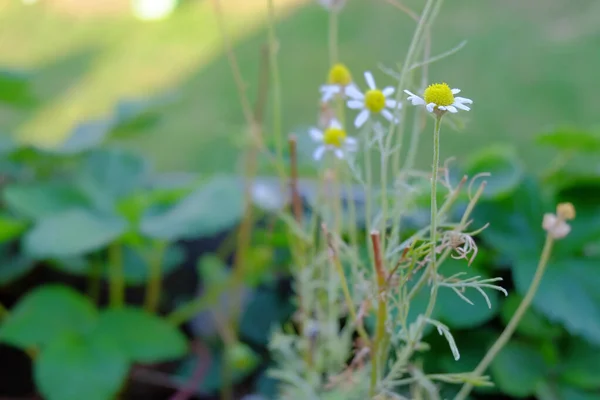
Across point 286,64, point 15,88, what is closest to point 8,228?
point 15,88

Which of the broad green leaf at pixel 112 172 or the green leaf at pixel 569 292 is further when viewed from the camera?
the broad green leaf at pixel 112 172

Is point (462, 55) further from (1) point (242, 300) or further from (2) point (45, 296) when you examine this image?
(2) point (45, 296)

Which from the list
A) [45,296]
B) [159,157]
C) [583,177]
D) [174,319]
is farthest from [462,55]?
[45,296]

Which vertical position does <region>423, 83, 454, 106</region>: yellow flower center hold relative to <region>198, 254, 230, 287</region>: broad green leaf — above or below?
above

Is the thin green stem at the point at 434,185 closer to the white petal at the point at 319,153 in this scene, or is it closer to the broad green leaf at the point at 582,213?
the white petal at the point at 319,153

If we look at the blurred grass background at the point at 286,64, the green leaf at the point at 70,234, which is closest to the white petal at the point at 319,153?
the green leaf at the point at 70,234

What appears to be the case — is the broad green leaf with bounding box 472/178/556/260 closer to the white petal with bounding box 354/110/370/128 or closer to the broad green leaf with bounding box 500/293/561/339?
the broad green leaf with bounding box 500/293/561/339

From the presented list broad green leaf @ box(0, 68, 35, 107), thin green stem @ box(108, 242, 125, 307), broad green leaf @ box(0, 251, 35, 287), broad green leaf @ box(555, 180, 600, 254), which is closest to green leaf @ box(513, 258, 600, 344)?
broad green leaf @ box(555, 180, 600, 254)

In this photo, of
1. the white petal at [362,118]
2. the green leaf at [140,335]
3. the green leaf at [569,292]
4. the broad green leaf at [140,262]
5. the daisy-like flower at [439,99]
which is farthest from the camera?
the broad green leaf at [140,262]
